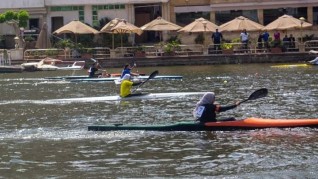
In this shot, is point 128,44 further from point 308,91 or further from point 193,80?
point 308,91

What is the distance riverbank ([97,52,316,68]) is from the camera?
4747 centimetres

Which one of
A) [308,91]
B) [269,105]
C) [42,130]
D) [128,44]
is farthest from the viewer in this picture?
[128,44]

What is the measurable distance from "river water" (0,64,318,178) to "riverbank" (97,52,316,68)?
13555mm

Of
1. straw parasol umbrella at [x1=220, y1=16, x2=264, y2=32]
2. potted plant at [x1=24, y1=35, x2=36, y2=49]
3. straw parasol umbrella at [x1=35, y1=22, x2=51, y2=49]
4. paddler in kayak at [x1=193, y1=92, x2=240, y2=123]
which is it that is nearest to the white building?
potted plant at [x1=24, y1=35, x2=36, y2=49]

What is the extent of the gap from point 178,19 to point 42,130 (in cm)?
3768

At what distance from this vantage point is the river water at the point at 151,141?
16438mm

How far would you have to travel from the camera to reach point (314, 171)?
15547mm

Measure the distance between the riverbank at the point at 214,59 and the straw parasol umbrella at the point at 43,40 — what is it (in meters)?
7.49

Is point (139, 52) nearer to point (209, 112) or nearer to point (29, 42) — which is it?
point (29, 42)

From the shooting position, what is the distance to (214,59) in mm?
48531

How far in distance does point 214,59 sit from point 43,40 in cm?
1385

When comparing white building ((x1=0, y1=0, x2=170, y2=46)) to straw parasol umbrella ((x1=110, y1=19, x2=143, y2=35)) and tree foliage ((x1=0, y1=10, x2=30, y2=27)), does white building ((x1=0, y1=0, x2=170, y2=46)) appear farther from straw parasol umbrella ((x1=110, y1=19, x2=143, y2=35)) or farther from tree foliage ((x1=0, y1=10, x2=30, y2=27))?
straw parasol umbrella ((x1=110, y1=19, x2=143, y2=35))

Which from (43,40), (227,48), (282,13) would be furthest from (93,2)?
(227,48)

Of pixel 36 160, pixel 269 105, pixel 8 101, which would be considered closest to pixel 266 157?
pixel 36 160
